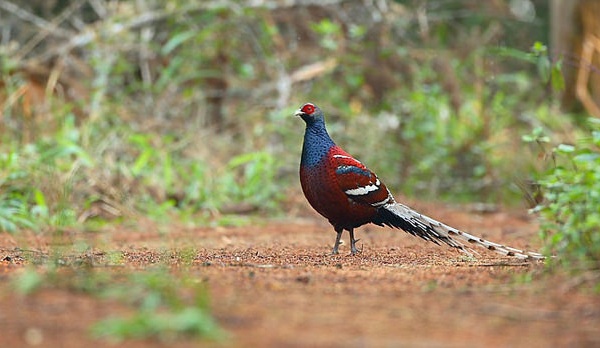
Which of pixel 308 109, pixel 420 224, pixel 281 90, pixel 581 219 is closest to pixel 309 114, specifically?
pixel 308 109

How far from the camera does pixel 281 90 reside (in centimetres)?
1148

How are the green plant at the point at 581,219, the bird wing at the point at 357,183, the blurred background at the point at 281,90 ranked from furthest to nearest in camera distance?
the blurred background at the point at 281,90, the bird wing at the point at 357,183, the green plant at the point at 581,219

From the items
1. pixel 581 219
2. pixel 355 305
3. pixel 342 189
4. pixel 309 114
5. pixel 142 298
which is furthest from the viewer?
pixel 309 114

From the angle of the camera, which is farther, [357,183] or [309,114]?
[309,114]

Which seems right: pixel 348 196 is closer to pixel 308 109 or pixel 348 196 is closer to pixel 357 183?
pixel 357 183

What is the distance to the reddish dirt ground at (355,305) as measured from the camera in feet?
9.53

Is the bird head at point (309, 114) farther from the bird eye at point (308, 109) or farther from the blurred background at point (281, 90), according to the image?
the blurred background at point (281, 90)

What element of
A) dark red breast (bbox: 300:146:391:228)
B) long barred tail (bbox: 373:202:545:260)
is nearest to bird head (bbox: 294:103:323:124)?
dark red breast (bbox: 300:146:391:228)

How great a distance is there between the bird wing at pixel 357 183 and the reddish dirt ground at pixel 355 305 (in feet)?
2.11

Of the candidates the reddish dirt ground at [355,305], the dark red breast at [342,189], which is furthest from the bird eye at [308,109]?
the reddish dirt ground at [355,305]

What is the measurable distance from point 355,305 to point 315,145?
9.39ft

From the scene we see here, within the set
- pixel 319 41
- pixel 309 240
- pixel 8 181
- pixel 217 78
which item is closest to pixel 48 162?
pixel 8 181

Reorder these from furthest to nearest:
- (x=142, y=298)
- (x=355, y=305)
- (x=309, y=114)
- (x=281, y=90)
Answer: (x=281, y=90)
(x=309, y=114)
(x=355, y=305)
(x=142, y=298)

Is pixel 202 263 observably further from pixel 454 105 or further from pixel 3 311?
pixel 454 105
